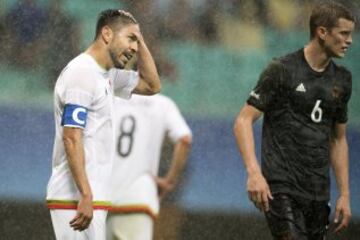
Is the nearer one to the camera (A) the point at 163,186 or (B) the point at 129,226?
(B) the point at 129,226

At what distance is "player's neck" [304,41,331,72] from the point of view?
526cm

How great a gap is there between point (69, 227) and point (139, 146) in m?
1.52

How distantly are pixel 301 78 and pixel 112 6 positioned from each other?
5.71 feet

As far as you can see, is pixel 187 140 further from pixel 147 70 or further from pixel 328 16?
pixel 328 16

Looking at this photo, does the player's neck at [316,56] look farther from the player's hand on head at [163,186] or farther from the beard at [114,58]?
the player's hand on head at [163,186]

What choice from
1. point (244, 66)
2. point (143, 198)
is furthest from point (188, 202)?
point (244, 66)

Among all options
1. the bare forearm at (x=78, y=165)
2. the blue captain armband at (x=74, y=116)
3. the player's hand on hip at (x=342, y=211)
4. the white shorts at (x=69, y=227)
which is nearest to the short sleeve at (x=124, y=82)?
the blue captain armband at (x=74, y=116)

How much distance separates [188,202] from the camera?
6.66 meters

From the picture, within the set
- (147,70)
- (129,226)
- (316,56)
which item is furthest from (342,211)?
(129,226)

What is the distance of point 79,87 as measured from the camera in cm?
506

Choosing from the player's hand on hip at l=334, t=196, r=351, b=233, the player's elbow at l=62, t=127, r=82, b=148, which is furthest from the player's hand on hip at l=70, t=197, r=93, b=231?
the player's hand on hip at l=334, t=196, r=351, b=233

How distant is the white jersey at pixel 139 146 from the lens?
6.40 metres

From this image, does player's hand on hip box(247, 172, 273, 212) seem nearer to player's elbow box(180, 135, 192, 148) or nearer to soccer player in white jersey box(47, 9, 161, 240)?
soccer player in white jersey box(47, 9, 161, 240)

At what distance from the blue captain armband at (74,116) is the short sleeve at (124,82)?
48 cm
